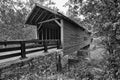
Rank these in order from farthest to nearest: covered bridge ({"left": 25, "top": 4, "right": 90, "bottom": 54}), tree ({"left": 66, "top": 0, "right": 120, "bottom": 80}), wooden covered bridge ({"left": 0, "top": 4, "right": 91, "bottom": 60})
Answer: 1. covered bridge ({"left": 25, "top": 4, "right": 90, "bottom": 54})
2. wooden covered bridge ({"left": 0, "top": 4, "right": 91, "bottom": 60})
3. tree ({"left": 66, "top": 0, "right": 120, "bottom": 80})

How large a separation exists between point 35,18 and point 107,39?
7645 mm

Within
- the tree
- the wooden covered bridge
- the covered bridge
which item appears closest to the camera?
the tree

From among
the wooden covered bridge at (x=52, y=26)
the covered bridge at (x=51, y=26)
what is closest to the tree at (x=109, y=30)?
the wooden covered bridge at (x=52, y=26)

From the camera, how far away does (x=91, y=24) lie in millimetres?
2865

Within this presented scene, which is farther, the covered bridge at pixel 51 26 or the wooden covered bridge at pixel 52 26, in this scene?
the covered bridge at pixel 51 26

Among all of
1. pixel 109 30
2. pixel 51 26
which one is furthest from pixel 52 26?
pixel 109 30

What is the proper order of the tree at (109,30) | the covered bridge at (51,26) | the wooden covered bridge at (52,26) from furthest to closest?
1. the covered bridge at (51,26)
2. the wooden covered bridge at (52,26)
3. the tree at (109,30)

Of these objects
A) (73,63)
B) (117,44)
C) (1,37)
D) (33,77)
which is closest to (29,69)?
(33,77)

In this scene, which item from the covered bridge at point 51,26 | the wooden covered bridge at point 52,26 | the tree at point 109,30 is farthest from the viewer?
the covered bridge at point 51,26

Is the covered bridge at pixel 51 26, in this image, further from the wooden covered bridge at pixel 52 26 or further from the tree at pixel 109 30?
the tree at pixel 109 30

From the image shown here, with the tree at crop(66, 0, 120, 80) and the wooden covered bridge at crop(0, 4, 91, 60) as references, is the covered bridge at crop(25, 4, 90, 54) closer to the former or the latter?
the wooden covered bridge at crop(0, 4, 91, 60)

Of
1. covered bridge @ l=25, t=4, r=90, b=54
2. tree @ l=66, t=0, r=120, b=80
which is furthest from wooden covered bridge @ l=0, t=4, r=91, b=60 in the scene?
tree @ l=66, t=0, r=120, b=80

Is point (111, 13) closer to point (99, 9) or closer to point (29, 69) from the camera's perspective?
point (99, 9)

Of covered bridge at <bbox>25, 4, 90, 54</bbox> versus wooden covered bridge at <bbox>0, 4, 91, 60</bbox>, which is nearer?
wooden covered bridge at <bbox>0, 4, 91, 60</bbox>
